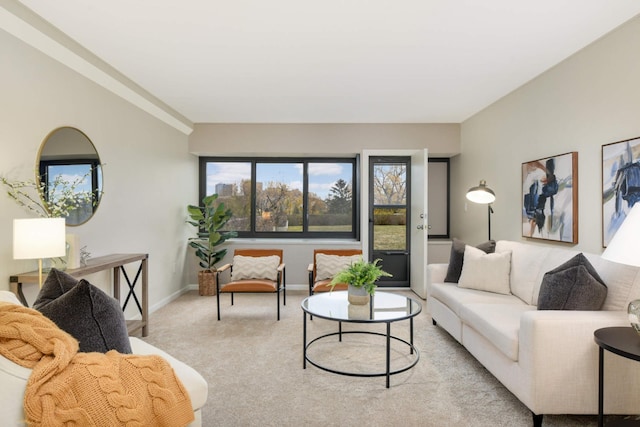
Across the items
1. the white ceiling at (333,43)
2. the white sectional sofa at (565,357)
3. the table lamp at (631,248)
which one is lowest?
the white sectional sofa at (565,357)

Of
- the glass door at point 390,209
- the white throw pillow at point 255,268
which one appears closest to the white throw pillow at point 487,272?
the white throw pillow at point 255,268

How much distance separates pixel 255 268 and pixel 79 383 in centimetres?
334

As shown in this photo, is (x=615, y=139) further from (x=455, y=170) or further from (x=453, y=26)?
(x=455, y=170)

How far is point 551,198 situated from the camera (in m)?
3.47

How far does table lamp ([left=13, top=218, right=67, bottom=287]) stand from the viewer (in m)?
2.26

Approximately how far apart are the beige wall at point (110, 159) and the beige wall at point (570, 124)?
3960 millimetres

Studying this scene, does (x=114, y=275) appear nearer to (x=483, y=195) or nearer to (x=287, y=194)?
(x=287, y=194)

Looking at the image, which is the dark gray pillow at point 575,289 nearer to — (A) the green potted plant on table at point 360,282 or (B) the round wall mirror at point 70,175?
(A) the green potted plant on table at point 360,282

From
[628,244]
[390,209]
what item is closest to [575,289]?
[628,244]

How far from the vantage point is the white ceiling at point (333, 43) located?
2490 mm

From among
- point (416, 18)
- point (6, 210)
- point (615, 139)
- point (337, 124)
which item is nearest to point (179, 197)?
point (337, 124)

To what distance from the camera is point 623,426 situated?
191 centimetres

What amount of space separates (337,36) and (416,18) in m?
0.57

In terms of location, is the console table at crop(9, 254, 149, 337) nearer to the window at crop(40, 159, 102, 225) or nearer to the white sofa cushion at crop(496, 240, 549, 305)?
the window at crop(40, 159, 102, 225)
